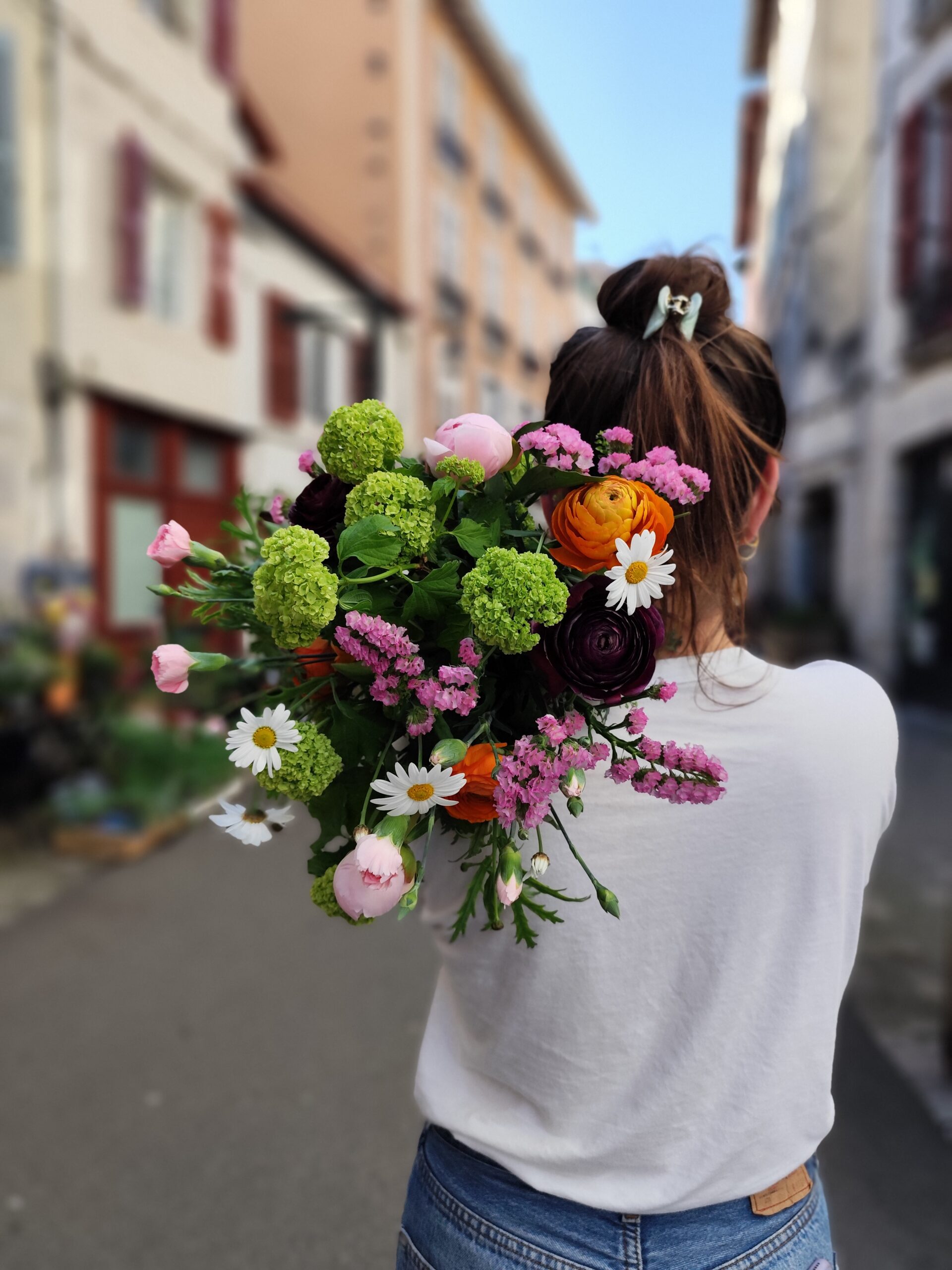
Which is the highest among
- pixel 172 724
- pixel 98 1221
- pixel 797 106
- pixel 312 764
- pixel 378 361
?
pixel 797 106

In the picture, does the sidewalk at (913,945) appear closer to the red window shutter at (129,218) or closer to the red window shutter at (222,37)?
the red window shutter at (129,218)

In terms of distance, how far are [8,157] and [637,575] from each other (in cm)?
906

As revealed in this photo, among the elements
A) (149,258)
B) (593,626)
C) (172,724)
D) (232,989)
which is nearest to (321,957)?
(232,989)

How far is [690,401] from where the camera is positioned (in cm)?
102

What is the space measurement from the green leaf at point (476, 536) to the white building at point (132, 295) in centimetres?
684

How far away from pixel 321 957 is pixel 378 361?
485 inches

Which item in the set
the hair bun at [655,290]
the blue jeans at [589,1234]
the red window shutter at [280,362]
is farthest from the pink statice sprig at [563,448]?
the red window shutter at [280,362]

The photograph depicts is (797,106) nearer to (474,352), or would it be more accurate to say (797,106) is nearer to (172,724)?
(474,352)

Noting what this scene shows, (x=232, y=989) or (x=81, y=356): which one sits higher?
(x=81, y=356)

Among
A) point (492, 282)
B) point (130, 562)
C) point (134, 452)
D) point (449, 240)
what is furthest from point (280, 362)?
point (492, 282)

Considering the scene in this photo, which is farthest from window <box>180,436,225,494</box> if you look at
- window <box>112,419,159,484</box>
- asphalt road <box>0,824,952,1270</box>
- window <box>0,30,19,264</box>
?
asphalt road <box>0,824,952,1270</box>

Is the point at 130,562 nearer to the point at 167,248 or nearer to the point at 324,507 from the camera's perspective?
the point at 167,248

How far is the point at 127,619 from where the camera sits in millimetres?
10281

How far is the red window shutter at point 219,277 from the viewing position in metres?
11.3
